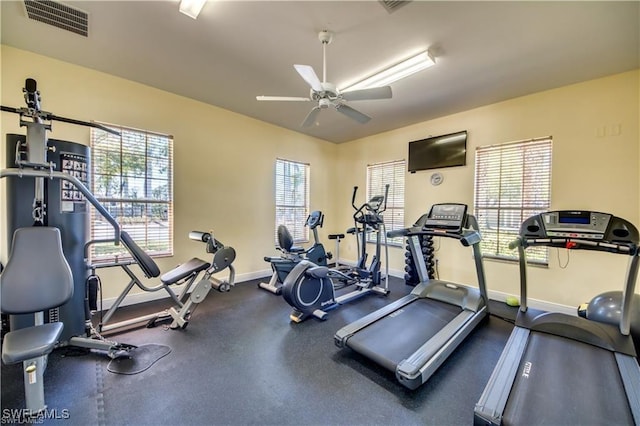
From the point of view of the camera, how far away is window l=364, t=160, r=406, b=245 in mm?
5270

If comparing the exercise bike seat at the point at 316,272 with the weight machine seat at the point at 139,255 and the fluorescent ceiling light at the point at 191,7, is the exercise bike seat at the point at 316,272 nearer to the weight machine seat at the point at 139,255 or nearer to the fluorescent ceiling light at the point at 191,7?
the weight machine seat at the point at 139,255

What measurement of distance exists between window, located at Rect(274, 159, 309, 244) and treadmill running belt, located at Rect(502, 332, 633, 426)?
4.25 meters

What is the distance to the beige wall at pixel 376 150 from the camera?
3.02 metres

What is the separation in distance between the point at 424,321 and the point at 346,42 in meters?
3.11

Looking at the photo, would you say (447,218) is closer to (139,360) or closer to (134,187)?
(139,360)

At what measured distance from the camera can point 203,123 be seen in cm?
418

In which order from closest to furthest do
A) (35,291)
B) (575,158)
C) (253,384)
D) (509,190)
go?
(35,291) → (253,384) → (575,158) → (509,190)

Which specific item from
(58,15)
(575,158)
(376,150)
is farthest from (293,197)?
(575,158)

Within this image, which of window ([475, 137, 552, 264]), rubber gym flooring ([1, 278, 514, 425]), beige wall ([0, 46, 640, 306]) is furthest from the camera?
window ([475, 137, 552, 264])

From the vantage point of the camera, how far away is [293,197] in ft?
18.5

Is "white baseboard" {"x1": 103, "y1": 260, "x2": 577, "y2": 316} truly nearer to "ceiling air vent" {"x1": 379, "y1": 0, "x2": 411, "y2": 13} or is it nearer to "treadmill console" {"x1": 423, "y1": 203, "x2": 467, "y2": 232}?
"treadmill console" {"x1": 423, "y1": 203, "x2": 467, "y2": 232}

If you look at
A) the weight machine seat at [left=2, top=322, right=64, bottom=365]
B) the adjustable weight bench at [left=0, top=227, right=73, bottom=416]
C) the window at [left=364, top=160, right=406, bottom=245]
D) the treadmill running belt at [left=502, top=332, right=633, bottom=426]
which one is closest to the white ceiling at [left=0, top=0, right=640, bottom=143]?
the window at [left=364, top=160, right=406, bottom=245]

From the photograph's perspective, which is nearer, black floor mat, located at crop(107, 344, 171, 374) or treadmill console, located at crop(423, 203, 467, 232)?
black floor mat, located at crop(107, 344, 171, 374)

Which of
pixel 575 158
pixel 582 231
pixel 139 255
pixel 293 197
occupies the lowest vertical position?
pixel 139 255
